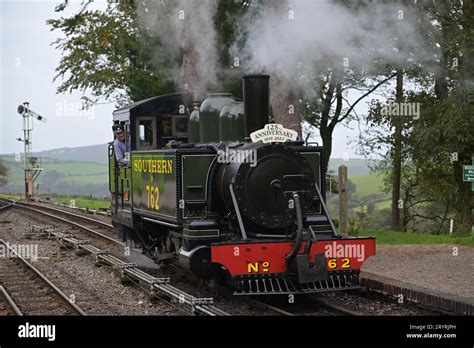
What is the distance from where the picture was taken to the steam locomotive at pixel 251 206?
9.43m

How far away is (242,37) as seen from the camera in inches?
601

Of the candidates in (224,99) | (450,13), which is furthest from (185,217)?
(450,13)

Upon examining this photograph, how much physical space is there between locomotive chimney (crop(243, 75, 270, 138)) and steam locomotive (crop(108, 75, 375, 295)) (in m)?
A: 0.01

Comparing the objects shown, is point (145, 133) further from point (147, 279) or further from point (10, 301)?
point (10, 301)

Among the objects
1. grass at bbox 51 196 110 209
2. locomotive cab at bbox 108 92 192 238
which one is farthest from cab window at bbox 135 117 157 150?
grass at bbox 51 196 110 209

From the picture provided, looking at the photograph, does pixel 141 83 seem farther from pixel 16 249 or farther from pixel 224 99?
pixel 224 99

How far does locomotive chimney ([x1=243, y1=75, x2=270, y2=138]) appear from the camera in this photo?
9930mm

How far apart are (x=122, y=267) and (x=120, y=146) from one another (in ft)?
8.69

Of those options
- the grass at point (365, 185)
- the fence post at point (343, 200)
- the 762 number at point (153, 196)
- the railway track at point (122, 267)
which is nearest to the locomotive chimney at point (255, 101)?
the 762 number at point (153, 196)

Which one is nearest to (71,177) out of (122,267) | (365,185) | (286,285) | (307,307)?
(365,185)

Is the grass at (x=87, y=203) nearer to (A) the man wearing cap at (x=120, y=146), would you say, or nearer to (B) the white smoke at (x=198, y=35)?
(B) the white smoke at (x=198, y=35)

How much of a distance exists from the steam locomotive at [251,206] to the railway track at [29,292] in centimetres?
167

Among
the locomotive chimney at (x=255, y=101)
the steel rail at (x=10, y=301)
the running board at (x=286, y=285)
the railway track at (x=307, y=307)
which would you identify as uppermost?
the locomotive chimney at (x=255, y=101)
